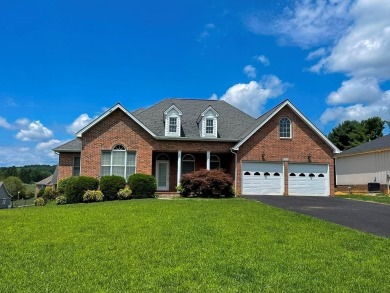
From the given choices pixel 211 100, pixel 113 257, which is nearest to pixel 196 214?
pixel 113 257

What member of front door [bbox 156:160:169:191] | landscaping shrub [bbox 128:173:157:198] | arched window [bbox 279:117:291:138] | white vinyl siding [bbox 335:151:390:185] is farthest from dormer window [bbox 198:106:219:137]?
white vinyl siding [bbox 335:151:390:185]

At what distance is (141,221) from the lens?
1216 cm

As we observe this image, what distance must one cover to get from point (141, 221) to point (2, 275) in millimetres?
5965

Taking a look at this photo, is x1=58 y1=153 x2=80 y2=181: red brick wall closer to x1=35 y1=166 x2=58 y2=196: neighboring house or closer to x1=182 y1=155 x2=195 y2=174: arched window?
x1=35 y1=166 x2=58 y2=196: neighboring house

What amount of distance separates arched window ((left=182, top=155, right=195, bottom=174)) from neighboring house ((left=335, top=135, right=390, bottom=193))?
16.1m

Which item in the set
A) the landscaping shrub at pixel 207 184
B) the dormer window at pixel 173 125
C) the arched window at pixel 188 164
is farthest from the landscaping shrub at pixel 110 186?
the arched window at pixel 188 164

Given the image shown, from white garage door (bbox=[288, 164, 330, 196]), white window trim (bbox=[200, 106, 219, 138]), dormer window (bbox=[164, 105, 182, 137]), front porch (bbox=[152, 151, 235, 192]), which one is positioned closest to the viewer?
white garage door (bbox=[288, 164, 330, 196])

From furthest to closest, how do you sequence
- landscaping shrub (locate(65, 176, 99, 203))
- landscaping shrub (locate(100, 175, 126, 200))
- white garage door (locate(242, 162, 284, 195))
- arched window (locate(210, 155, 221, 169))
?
arched window (locate(210, 155, 221, 169)), white garage door (locate(242, 162, 284, 195)), landscaping shrub (locate(100, 175, 126, 200)), landscaping shrub (locate(65, 176, 99, 203))

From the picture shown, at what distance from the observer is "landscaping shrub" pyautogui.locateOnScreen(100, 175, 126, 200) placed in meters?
22.5

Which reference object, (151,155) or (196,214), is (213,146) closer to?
(151,155)

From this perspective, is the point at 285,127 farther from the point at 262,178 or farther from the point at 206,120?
the point at 206,120

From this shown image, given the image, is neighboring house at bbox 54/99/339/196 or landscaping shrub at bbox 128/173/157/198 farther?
neighboring house at bbox 54/99/339/196

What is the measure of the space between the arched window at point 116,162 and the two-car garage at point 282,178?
26.1 feet

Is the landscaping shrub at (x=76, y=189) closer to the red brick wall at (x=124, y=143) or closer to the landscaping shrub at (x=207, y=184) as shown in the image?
the red brick wall at (x=124, y=143)
